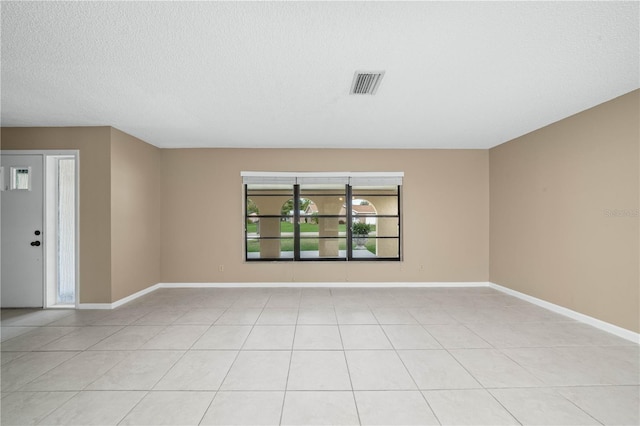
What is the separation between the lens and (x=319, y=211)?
5848mm

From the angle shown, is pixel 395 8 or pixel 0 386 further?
pixel 0 386

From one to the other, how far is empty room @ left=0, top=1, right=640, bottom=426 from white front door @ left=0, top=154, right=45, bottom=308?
3 cm

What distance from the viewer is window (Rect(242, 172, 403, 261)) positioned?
556 cm

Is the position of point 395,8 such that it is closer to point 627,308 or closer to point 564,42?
point 564,42

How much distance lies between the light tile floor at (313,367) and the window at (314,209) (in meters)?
1.65

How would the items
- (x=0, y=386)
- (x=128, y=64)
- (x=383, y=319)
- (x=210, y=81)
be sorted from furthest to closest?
(x=383, y=319) < (x=210, y=81) < (x=128, y=64) < (x=0, y=386)

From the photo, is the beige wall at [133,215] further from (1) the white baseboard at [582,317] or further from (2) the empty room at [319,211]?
(1) the white baseboard at [582,317]

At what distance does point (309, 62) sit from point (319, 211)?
3609 millimetres

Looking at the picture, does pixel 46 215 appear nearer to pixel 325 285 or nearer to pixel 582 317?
pixel 325 285

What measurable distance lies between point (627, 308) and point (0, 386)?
593 centimetres

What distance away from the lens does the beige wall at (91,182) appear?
4246 millimetres

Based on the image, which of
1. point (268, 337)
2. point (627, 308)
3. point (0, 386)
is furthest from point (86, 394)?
point (627, 308)

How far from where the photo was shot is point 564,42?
7.18ft

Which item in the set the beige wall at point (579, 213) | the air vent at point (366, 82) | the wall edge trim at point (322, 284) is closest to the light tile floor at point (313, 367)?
the beige wall at point (579, 213)
